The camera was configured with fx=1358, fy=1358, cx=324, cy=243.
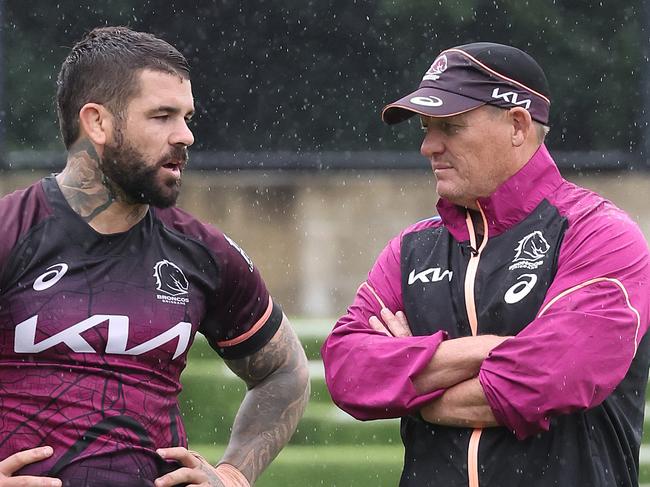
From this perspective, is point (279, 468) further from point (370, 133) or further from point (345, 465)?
point (370, 133)

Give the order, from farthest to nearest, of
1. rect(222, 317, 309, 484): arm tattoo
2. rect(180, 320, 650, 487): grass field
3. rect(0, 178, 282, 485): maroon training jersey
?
1. rect(180, 320, 650, 487): grass field
2. rect(222, 317, 309, 484): arm tattoo
3. rect(0, 178, 282, 485): maroon training jersey

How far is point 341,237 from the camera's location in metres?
7.90

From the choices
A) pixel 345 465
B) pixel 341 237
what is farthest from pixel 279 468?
pixel 341 237

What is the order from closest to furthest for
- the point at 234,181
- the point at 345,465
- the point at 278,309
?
the point at 278,309 < the point at 345,465 < the point at 234,181

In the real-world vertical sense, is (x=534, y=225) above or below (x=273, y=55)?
above

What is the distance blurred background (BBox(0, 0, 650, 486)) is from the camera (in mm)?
7840

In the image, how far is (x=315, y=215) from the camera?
311 inches

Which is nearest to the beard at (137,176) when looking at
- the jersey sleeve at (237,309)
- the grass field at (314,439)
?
the jersey sleeve at (237,309)

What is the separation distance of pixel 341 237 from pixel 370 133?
67 centimetres

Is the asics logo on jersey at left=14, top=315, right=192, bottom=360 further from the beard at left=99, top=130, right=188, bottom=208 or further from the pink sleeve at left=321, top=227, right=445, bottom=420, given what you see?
the pink sleeve at left=321, top=227, right=445, bottom=420

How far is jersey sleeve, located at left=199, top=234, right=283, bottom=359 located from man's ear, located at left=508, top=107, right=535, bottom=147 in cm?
85

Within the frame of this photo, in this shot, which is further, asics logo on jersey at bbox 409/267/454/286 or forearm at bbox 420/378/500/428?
asics logo on jersey at bbox 409/267/454/286

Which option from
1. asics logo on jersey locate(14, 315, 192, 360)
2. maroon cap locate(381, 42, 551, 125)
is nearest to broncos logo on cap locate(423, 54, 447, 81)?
maroon cap locate(381, 42, 551, 125)

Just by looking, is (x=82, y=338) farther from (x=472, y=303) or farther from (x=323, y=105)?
(x=323, y=105)
